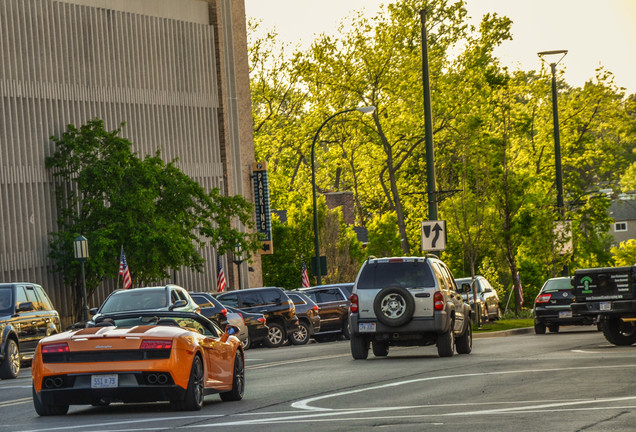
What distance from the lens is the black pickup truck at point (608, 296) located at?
82.4 ft

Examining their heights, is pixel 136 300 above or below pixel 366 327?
above

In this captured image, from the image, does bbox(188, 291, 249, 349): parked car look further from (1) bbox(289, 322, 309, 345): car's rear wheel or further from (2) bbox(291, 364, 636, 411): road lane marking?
(2) bbox(291, 364, 636, 411): road lane marking

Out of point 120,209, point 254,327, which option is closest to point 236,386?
point 254,327

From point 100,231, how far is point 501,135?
15035 millimetres

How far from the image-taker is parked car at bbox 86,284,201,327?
77.6 feet

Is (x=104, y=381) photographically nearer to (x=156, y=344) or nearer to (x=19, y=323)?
(x=156, y=344)

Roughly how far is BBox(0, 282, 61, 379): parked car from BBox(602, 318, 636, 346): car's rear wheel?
1142 centimetres

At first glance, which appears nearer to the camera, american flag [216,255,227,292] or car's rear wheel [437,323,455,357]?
car's rear wheel [437,323,455,357]

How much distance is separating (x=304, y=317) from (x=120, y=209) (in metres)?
12.5

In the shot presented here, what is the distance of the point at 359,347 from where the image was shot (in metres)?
24.5

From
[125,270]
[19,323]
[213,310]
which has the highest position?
[125,270]

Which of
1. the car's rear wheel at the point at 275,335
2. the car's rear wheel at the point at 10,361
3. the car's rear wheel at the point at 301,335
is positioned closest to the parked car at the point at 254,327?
the car's rear wheel at the point at 275,335

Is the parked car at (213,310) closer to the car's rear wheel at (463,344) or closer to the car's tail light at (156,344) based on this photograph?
the car's rear wheel at (463,344)

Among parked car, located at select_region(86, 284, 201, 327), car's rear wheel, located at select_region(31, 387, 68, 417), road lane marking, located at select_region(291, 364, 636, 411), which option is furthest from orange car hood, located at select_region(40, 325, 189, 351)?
parked car, located at select_region(86, 284, 201, 327)
